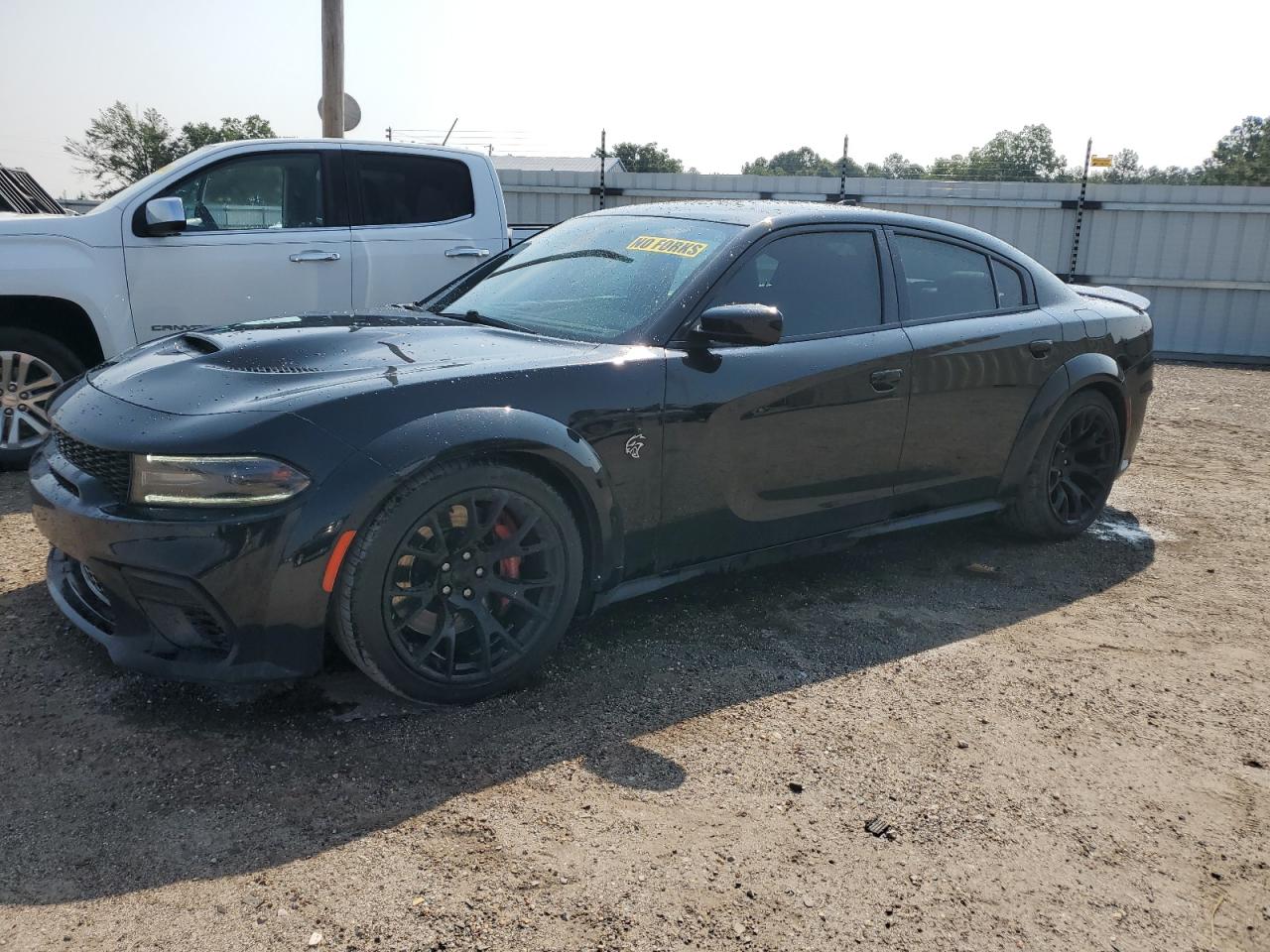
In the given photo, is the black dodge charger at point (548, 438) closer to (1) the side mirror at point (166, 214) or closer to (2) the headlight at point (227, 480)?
(2) the headlight at point (227, 480)

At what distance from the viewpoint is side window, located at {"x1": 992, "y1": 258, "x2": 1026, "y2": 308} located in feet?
15.5

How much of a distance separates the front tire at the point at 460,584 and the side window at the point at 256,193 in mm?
3848

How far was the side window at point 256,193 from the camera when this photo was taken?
19.9 ft

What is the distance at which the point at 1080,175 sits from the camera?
14000 millimetres

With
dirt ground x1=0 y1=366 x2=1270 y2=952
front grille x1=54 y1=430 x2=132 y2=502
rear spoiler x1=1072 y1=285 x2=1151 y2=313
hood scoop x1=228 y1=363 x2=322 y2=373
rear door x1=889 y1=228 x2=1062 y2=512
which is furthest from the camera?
rear spoiler x1=1072 y1=285 x2=1151 y2=313

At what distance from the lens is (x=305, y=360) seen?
3.26 m

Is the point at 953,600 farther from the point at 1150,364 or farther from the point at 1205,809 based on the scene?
the point at 1150,364

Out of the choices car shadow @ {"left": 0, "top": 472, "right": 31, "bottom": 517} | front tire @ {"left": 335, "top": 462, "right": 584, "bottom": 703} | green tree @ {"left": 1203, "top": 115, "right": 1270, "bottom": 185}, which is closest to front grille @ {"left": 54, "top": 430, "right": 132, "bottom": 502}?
front tire @ {"left": 335, "top": 462, "right": 584, "bottom": 703}

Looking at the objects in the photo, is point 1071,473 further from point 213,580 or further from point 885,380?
point 213,580

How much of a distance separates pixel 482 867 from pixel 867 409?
7.75 feet

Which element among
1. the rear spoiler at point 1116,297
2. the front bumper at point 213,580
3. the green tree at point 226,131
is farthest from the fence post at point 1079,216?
the green tree at point 226,131

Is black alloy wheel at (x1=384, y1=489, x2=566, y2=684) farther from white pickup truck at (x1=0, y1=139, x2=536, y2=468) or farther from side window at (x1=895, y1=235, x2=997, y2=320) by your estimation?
white pickup truck at (x1=0, y1=139, x2=536, y2=468)

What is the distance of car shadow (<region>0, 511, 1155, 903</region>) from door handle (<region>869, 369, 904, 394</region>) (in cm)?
87

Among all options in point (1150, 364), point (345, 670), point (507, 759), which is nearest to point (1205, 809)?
point (507, 759)
